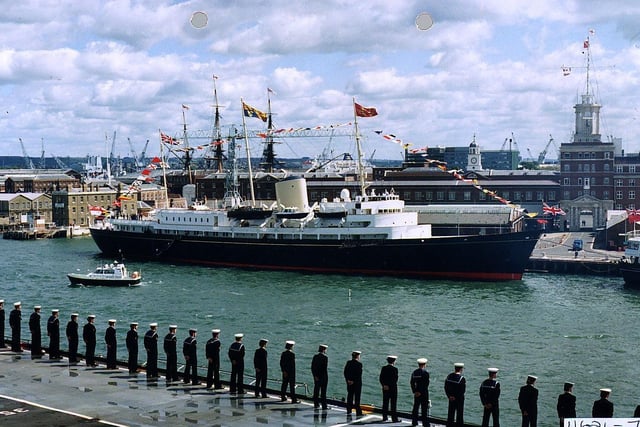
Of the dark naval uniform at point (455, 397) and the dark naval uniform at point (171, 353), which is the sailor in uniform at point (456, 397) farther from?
the dark naval uniform at point (171, 353)

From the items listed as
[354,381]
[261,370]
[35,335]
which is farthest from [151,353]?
[354,381]

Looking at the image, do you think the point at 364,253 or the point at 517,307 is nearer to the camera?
the point at 517,307

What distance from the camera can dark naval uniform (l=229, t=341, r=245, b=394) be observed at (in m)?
16.8

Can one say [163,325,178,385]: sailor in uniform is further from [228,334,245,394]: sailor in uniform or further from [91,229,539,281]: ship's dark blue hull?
[91,229,539,281]: ship's dark blue hull

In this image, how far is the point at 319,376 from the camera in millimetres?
15922

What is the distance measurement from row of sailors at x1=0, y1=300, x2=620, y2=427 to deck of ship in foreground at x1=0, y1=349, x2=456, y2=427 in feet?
0.96

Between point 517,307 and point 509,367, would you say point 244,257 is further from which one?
point 509,367

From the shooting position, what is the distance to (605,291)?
A: 52.4 m

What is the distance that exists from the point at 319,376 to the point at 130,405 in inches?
136

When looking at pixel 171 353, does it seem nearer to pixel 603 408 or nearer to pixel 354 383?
pixel 354 383

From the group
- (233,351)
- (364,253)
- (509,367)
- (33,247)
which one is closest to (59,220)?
(33,247)

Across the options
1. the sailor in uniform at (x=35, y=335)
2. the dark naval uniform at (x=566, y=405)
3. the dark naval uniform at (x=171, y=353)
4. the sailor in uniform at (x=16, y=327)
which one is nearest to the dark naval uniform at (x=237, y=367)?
the dark naval uniform at (x=171, y=353)

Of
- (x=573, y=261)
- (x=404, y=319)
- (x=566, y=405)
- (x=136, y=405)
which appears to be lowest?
(x=404, y=319)

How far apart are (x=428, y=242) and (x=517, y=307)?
43.7 feet
